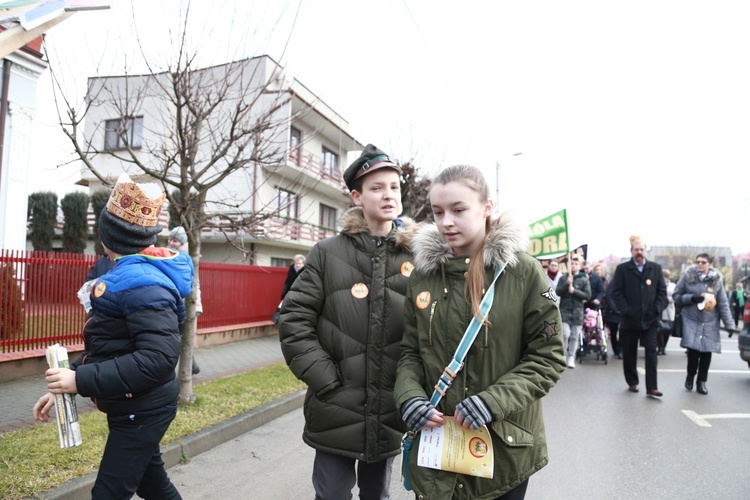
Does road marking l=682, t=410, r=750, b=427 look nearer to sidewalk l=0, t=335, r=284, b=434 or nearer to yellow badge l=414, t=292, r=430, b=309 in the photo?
yellow badge l=414, t=292, r=430, b=309

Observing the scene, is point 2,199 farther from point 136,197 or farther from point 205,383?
point 136,197

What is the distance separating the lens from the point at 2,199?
1017 centimetres

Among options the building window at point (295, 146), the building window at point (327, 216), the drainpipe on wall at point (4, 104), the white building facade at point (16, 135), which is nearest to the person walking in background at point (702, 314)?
the building window at point (295, 146)

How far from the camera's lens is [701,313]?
7.45 m

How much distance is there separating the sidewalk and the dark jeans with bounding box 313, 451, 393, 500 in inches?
144

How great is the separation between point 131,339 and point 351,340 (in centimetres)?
98

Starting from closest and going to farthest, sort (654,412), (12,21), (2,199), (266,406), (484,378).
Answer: (484,378) → (12,21) → (266,406) → (654,412) → (2,199)

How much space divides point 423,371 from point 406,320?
23 cm

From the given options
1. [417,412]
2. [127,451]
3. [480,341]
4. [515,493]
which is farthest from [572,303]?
[127,451]

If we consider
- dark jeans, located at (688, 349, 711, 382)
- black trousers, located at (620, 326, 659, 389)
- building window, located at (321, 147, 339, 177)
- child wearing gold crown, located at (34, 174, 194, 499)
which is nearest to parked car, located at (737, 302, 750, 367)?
dark jeans, located at (688, 349, 711, 382)

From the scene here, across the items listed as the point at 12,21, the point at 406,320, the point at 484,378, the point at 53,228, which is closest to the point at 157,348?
the point at 406,320

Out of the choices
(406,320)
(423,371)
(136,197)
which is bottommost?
(423,371)

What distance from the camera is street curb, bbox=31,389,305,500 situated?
324 cm

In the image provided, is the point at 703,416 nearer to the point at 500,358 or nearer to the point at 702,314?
the point at 702,314
